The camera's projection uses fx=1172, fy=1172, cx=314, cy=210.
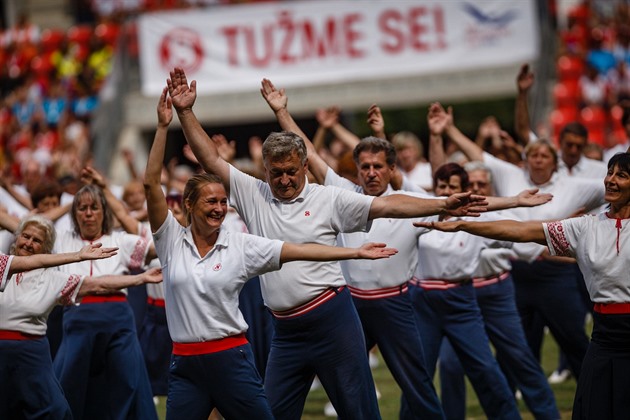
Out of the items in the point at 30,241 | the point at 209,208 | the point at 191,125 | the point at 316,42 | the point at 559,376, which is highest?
the point at 316,42

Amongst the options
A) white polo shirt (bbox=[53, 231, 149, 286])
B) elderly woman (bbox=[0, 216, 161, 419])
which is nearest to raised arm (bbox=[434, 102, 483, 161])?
white polo shirt (bbox=[53, 231, 149, 286])

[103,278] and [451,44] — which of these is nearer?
[103,278]

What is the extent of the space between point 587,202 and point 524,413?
6.65ft

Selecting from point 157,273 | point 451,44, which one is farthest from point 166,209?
point 451,44

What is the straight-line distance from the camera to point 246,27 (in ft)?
66.7

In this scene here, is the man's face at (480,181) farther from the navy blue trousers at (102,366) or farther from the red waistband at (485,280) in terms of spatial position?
the navy blue trousers at (102,366)

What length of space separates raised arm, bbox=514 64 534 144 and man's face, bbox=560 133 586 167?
0.34 m

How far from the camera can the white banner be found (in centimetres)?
1945

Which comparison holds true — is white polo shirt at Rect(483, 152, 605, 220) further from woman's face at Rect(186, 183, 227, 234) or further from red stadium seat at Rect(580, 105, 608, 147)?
red stadium seat at Rect(580, 105, 608, 147)

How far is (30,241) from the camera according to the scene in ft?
24.5

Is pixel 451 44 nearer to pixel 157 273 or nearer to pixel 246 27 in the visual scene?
pixel 246 27

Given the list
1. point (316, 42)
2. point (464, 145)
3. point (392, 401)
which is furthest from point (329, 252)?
point (316, 42)

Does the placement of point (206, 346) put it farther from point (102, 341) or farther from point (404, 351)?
point (102, 341)

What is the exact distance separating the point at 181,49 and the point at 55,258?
13946 mm
